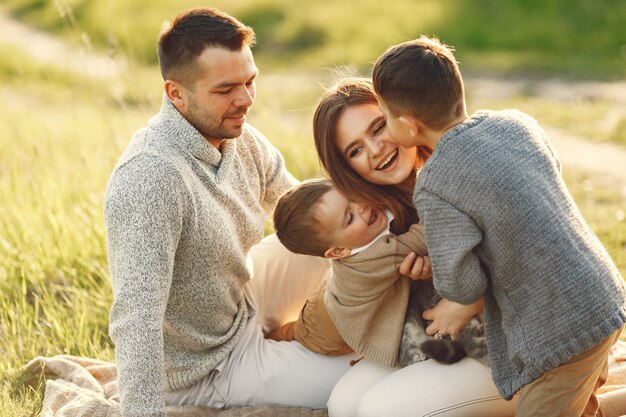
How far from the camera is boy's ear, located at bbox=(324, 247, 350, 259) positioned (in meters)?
2.85

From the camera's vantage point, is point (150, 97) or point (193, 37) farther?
point (150, 97)

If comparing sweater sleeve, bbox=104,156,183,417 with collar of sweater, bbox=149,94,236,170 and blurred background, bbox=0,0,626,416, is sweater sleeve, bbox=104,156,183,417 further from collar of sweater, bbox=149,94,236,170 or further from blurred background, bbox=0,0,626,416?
blurred background, bbox=0,0,626,416

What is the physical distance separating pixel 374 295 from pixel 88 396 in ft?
3.75

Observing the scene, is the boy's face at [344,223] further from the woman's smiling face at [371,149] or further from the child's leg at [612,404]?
the child's leg at [612,404]

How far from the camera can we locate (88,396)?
318 centimetres

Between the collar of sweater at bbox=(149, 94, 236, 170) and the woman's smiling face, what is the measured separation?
0.44 m

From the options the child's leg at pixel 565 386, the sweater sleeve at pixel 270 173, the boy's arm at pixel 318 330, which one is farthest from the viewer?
the sweater sleeve at pixel 270 173

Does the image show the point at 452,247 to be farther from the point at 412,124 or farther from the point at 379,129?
the point at 379,129

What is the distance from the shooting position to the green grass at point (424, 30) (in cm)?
1012

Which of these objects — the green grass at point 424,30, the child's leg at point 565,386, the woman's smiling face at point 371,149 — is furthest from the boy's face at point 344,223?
the green grass at point 424,30

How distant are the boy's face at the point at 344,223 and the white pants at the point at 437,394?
0.44 metres

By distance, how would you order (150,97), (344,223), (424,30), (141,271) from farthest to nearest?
(424,30) < (150,97) < (344,223) < (141,271)

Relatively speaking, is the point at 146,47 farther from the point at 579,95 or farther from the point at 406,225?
the point at 406,225

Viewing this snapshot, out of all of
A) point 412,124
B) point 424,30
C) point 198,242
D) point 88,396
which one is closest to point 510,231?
A: point 412,124
